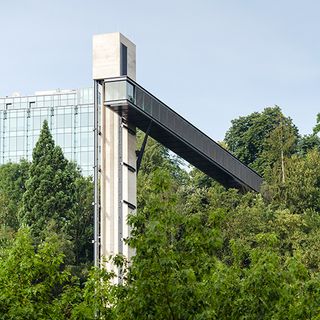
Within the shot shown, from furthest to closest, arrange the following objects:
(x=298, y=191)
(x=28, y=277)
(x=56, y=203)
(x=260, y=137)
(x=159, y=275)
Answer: (x=260, y=137) → (x=56, y=203) → (x=298, y=191) → (x=28, y=277) → (x=159, y=275)

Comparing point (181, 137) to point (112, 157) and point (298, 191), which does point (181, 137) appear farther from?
point (298, 191)

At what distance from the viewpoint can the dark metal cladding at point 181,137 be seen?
5797 cm

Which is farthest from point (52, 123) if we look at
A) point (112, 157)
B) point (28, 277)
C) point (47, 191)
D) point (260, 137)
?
point (28, 277)

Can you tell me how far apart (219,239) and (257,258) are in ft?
6.73

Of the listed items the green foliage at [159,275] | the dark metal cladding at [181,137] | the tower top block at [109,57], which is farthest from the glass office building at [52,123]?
the green foliage at [159,275]

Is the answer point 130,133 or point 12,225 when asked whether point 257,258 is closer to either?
point 130,133

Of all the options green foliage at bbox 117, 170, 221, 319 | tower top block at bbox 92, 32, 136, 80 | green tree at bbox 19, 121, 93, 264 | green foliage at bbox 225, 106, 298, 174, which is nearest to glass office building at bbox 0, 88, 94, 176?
green foliage at bbox 225, 106, 298, 174

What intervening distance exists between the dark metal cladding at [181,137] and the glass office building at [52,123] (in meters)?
63.2

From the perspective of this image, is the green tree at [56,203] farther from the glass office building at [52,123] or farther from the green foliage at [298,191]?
the glass office building at [52,123]

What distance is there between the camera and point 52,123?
140625 mm

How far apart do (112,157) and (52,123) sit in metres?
84.3

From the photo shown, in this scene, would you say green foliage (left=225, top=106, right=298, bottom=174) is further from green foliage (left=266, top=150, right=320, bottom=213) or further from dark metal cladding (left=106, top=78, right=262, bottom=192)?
dark metal cladding (left=106, top=78, right=262, bottom=192)

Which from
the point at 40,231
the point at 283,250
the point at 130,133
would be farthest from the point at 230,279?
the point at 40,231

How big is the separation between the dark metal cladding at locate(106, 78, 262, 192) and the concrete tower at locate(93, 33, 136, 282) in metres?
1.14
